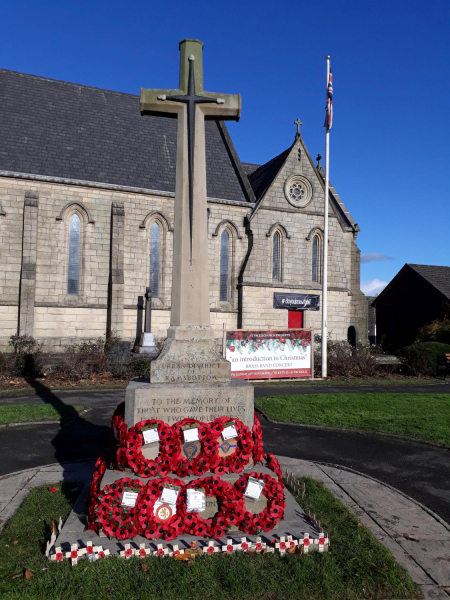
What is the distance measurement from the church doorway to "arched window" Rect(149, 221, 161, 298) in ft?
23.0

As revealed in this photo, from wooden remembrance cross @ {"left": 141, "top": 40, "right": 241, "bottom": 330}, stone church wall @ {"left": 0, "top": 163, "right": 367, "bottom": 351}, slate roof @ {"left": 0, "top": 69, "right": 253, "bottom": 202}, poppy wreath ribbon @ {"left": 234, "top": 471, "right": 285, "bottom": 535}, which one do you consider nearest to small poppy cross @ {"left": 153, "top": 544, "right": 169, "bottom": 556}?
poppy wreath ribbon @ {"left": 234, "top": 471, "right": 285, "bottom": 535}

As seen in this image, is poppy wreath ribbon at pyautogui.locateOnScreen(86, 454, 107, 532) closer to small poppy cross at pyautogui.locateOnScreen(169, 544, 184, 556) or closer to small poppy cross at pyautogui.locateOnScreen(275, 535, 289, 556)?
small poppy cross at pyautogui.locateOnScreen(169, 544, 184, 556)

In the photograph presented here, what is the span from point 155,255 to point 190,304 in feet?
57.3

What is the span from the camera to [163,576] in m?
3.91

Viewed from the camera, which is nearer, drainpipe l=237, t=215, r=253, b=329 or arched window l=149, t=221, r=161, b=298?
arched window l=149, t=221, r=161, b=298

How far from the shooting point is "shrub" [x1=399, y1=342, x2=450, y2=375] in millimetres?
19578

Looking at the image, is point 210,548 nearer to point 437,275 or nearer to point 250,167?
point 250,167

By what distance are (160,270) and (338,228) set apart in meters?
9.81

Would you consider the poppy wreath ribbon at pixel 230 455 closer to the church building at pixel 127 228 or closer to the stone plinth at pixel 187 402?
the stone plinth at pixel 187 402

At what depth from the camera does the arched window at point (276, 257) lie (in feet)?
79.8

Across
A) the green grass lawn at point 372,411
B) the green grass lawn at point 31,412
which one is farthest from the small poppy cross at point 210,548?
the green grass lawn at point 31,412

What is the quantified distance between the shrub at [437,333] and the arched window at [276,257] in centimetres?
936

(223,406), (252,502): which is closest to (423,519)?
(252,502)

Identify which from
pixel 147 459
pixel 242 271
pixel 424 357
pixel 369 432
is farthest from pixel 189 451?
pixel 242 271
